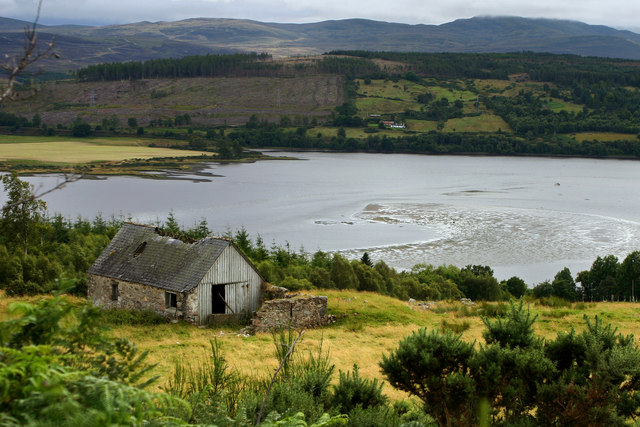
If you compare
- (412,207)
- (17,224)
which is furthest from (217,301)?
(412,207)

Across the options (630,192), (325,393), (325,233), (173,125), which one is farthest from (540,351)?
(173,125)

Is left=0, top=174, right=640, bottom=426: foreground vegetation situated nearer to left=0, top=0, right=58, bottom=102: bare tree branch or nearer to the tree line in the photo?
the tree line

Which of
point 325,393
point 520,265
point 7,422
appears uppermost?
point 7,422

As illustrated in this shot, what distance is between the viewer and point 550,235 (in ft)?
167

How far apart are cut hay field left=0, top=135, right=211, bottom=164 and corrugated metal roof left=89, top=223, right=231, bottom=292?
230 feet

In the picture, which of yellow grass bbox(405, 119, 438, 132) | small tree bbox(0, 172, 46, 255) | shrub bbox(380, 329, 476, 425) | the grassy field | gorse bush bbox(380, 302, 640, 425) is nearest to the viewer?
gorse bush bbox(380, 302, 640, 425)

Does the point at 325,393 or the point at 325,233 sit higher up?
the point at 325,393

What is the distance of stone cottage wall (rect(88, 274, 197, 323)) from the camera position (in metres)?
19.8

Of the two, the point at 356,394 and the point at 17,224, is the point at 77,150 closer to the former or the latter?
the point at 17,224

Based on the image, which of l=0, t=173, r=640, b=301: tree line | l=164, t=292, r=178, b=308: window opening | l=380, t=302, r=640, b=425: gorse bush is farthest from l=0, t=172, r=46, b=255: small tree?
l=380, t=302, r=640, b=425: gorse bush

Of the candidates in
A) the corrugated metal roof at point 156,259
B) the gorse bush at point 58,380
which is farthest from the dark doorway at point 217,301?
the gorse bush at point 58,380

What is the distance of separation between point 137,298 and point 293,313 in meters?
5.61

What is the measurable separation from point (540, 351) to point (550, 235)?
43980 mm

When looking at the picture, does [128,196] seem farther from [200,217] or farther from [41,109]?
[41,109]
